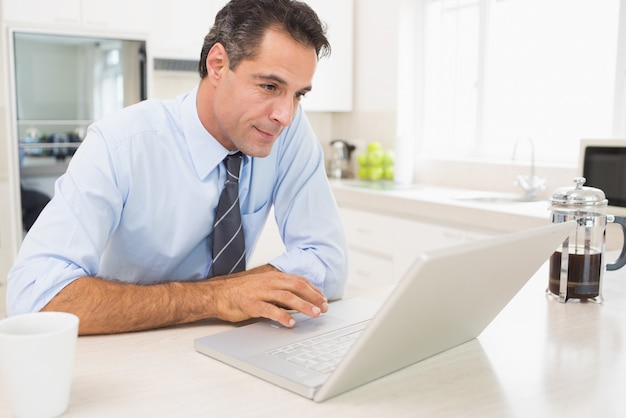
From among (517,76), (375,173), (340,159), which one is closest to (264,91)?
(517,76)

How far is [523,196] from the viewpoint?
10.6 feet

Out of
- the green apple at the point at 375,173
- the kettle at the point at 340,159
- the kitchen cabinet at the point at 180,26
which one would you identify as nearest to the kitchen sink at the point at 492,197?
the green apple at the point at 375,173

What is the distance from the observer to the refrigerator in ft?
10.1

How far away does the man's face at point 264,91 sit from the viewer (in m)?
1.35

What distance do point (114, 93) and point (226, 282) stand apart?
2422mm

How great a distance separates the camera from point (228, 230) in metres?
1.48

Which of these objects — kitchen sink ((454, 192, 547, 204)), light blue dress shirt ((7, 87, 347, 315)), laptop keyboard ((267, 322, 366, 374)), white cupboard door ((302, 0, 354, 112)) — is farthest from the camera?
white cupboard door ((302, 0, 354, 112))

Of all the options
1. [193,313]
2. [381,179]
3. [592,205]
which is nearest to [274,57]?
[193,313]

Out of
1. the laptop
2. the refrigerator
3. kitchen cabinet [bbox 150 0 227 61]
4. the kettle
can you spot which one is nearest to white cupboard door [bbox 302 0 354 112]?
the kettle

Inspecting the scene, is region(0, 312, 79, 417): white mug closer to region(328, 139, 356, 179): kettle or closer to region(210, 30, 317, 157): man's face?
region(210, 30, 317, 157): man's face

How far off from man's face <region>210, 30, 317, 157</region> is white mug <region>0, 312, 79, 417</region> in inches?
28.9


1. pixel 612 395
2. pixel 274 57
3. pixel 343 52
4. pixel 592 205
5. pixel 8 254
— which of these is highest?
pixel 343 52

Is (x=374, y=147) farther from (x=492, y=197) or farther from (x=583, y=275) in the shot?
(x=583, y=275)

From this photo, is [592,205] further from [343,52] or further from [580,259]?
[343,52]
